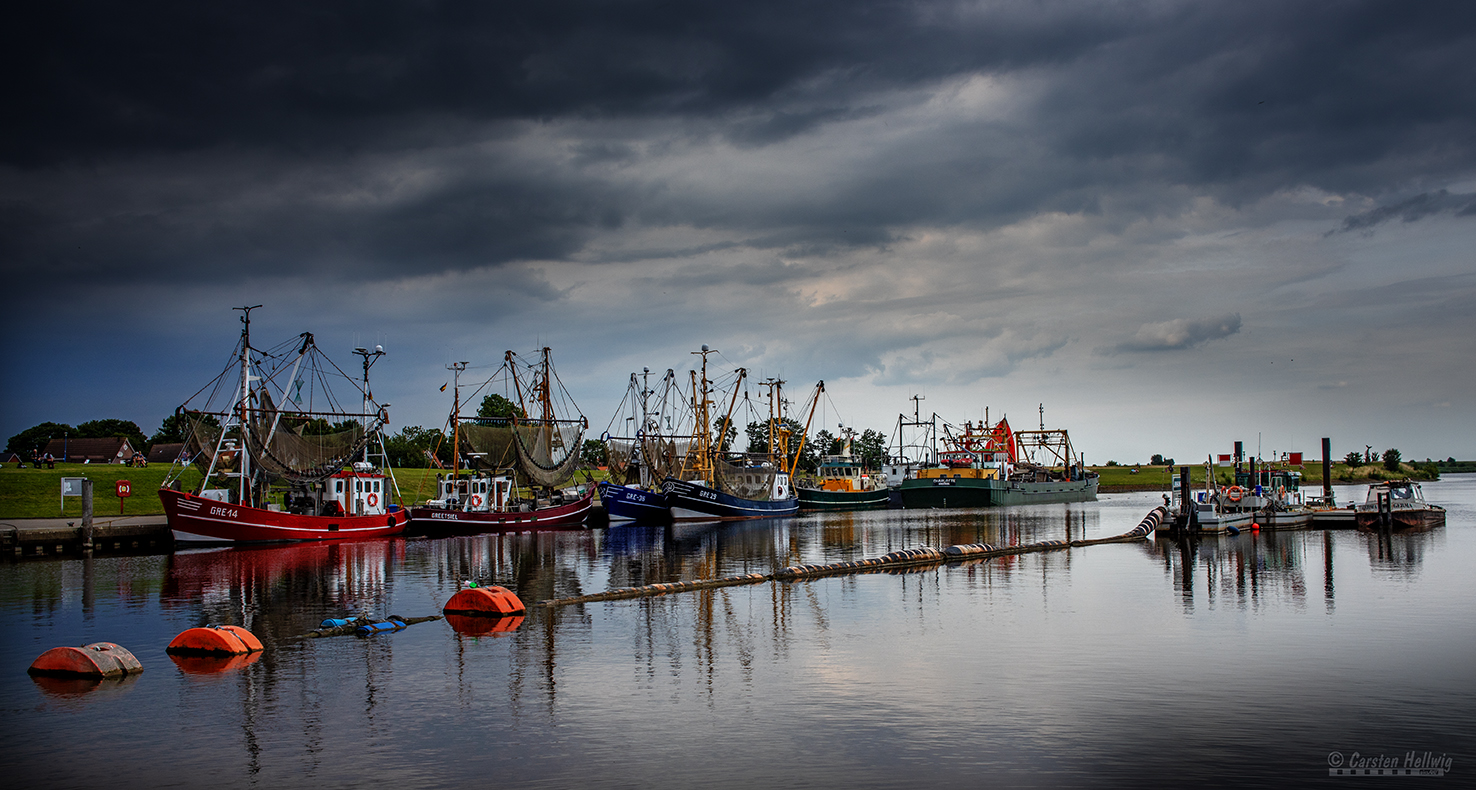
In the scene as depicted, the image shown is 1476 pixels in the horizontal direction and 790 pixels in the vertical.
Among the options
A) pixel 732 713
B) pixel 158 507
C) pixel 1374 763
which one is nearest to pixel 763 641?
pixel 732 713

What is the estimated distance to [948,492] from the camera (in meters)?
108

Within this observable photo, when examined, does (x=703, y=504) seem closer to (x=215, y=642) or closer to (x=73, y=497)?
(x=73, y=497)

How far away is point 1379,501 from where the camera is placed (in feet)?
191

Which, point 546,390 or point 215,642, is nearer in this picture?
point 215,642

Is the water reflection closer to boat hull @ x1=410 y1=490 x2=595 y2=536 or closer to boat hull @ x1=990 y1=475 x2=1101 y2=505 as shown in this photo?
boat hull @ x1=410 y1=490 x2=595 y2=536

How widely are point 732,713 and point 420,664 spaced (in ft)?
24.7

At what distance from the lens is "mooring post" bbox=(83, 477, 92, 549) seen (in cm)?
4612

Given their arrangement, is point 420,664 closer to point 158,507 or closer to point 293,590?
point 293,590

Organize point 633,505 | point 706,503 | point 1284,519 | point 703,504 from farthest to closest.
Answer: point 706,503, point 703,504, point 633,505, point 1284,519

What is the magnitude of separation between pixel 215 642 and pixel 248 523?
118 feet

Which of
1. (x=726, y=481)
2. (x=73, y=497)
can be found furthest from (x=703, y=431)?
(x=73, y=497)

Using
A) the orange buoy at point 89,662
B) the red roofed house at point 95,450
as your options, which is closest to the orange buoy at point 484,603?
the orange buoy at point 89,662

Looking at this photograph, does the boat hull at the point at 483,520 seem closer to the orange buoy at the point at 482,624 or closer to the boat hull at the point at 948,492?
the orange buoy at the point at 482,624

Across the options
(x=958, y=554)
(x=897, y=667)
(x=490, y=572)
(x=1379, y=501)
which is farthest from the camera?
(x=1379, y=501)
